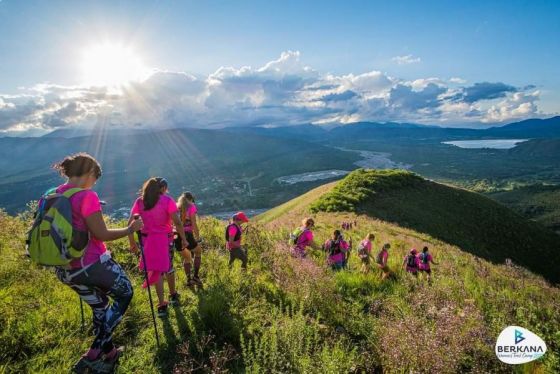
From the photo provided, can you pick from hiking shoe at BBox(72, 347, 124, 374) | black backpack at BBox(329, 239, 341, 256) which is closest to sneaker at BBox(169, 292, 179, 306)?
hiking shoe at BBox(72, 347, 124, 374)

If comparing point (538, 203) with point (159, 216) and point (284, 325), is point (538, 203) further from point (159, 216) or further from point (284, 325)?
point (159, 216)

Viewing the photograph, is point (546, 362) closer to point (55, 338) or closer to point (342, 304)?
point (342, 304)

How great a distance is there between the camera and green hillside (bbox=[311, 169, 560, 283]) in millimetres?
29578

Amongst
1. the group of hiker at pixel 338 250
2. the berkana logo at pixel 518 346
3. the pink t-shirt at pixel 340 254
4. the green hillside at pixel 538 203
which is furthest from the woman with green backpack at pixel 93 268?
the green hillside at pixel 538 203

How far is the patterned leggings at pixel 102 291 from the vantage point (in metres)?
3.71

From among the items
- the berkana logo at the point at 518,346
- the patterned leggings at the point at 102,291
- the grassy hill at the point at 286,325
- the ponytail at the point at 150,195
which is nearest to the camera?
the patterned leggings at the point at 102,291

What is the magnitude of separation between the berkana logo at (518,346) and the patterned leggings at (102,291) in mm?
4976

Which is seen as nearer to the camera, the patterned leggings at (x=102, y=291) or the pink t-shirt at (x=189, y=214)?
the patterned leggings at (x=102, y=291)

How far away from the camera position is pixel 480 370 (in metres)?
4.02

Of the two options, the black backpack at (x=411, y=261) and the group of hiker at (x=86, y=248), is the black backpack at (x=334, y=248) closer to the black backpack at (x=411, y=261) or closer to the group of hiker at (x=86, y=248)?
the black backpack at (x=411, y=261)

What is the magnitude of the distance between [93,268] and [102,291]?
1.25ft

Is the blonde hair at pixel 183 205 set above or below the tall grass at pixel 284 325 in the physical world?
above

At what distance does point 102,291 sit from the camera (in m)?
3.94

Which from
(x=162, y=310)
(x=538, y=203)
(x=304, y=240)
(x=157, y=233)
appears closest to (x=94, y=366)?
(x=162, y=310)
